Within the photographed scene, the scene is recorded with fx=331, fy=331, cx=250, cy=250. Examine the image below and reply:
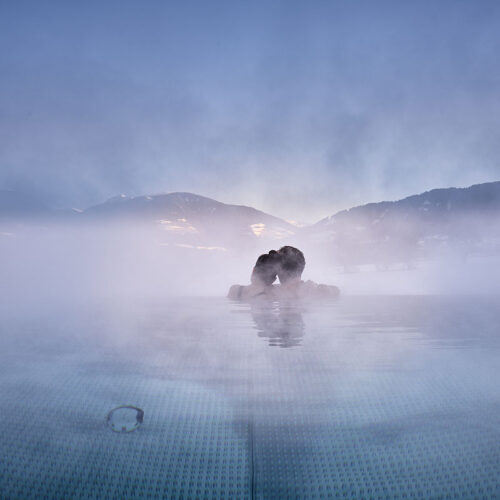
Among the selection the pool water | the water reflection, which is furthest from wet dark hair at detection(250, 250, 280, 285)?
the pool water

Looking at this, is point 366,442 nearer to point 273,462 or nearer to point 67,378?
point 273,462

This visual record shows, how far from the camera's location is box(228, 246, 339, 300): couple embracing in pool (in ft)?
89.7

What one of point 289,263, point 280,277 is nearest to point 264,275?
point 280,277

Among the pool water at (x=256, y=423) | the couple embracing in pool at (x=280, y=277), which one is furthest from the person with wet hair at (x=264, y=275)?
the pool water at (x=256, y=423)

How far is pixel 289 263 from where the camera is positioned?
27.5m

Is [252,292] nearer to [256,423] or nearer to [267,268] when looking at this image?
[267,268]

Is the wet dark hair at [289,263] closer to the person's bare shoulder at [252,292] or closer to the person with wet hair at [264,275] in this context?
the person with wet hair at [264,275]

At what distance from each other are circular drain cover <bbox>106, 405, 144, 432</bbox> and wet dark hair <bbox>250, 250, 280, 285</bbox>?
74.2 feet

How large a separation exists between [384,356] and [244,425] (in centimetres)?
444

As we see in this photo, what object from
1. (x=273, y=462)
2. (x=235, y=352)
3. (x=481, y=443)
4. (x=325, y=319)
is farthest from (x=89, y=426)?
(x=325, y=319)

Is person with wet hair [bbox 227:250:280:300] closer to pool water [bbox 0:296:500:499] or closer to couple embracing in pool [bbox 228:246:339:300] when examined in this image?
couple embracing in pool [bbox 228:246:339:300]

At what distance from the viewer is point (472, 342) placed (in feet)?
29.9

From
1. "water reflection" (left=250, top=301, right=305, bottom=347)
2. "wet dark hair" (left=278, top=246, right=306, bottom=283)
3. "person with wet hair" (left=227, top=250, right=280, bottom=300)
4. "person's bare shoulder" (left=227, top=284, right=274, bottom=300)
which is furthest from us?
"wet dark hair" (left=278, top=246, right=306, bottom=283)

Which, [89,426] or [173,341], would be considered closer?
[89,426]
